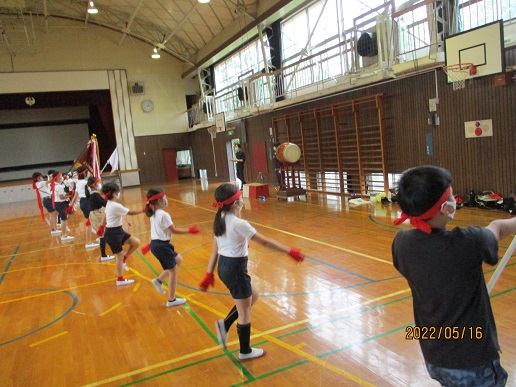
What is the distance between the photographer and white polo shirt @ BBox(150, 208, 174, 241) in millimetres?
4691

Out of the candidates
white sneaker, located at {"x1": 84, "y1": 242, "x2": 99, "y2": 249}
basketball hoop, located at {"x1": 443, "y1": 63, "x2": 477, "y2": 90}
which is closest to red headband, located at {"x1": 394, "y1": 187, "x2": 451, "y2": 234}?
basketball hoop, located at {"x1": 443, "y1": 63, "x2": 477, "y2": 90}

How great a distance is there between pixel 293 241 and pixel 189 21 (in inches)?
645

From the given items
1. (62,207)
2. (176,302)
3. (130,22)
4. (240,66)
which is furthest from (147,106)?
(176,302)

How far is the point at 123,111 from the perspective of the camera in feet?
83.3

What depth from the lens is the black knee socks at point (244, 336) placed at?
3488mm

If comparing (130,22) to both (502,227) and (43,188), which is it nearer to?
(43,188)

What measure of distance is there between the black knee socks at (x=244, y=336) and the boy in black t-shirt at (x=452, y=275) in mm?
1932

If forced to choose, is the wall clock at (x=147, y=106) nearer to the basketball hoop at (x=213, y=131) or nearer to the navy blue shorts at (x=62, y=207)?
the basketball hoop at (x=213, y=131)

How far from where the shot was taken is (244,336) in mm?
3514

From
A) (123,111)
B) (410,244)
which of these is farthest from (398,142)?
(123,111)

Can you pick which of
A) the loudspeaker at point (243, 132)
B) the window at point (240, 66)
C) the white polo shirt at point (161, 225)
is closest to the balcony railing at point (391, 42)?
the window at point (240, 66)

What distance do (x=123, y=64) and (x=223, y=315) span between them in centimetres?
2352

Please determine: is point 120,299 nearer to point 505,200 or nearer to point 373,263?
point 373,263
